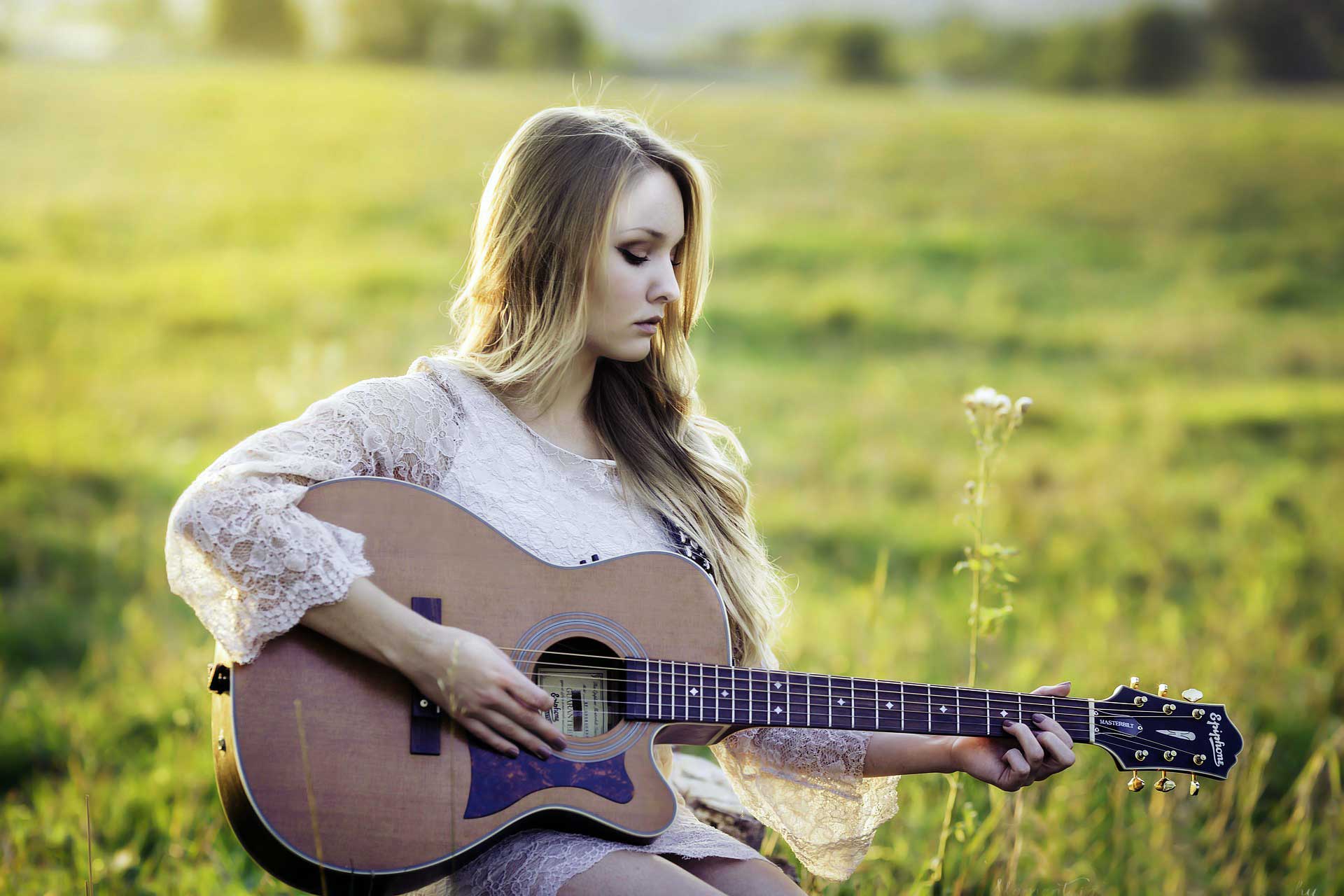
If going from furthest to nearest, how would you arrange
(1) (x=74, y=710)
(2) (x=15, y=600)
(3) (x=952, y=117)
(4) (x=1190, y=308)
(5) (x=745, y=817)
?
(3) (x=952, y=117) → (4) (x=1190, y=308) → (2) (x=15, y=600) → (1) (x=74, y=710) → (5) (x=745, y=817)

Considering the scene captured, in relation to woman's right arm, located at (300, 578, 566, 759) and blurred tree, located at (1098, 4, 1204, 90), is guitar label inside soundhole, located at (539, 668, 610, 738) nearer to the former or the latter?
woman's right arm, located at (300, 578, 566, 759)

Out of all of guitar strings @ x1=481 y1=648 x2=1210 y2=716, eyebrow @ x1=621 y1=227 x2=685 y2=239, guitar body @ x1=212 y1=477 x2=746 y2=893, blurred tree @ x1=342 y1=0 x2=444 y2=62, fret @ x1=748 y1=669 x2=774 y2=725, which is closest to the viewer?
guitar body @ x1=212 y1=477 x2=746 y2=893

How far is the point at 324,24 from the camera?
15.2m

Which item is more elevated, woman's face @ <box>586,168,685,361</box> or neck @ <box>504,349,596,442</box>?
woman's face @ <box>586,168,685,361</box>

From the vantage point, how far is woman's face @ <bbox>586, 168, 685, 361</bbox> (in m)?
2.63

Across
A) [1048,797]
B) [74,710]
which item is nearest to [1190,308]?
[1048,797]

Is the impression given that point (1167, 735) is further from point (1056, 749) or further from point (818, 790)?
point (818, 790)

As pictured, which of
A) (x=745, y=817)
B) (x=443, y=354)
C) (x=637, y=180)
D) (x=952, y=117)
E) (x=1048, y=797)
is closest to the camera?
(x=637, y=180)

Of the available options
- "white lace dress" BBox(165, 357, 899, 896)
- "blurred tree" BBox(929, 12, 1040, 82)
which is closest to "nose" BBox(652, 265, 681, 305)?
"white lace dress" BBox(165, 357, 899, 896)

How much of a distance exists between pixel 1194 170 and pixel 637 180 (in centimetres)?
1209

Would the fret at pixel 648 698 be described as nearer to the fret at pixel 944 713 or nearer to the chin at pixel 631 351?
the fret at pixel 944 713

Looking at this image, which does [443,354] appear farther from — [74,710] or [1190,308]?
[1190,308]

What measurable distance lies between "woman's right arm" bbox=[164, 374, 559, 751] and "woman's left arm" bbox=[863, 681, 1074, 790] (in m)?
0.91

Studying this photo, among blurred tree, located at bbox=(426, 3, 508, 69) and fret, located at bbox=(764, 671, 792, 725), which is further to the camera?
blurred tree, located at bbox=(426, 3, 508, 69)
